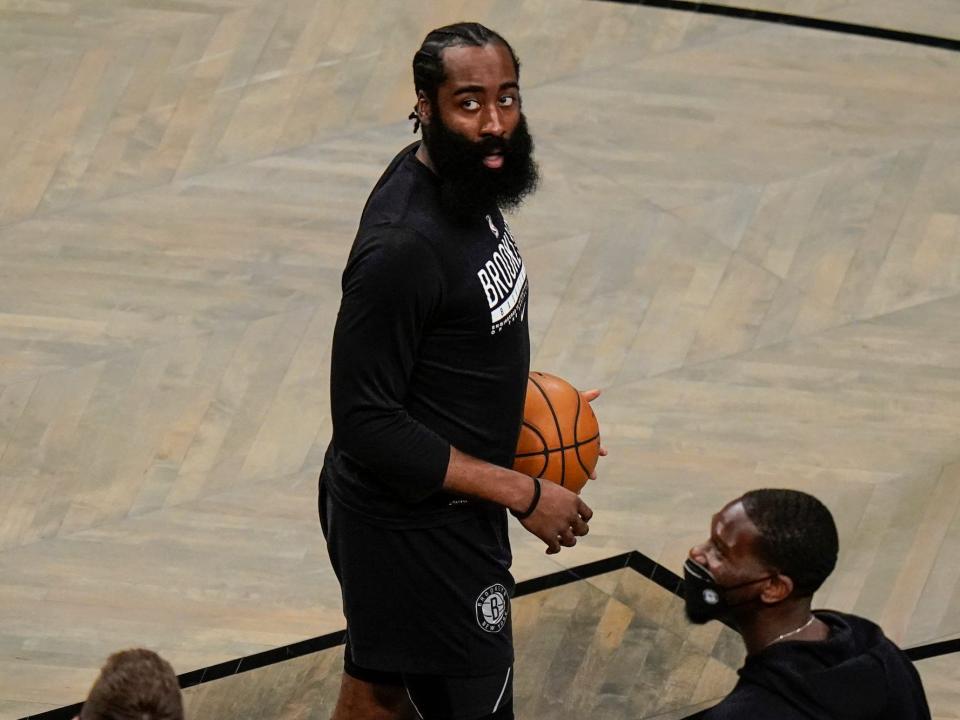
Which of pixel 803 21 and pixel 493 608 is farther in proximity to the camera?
pixel 803 21

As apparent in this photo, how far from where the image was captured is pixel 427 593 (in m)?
3.33

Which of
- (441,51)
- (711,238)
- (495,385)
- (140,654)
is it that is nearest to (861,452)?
(711,238)

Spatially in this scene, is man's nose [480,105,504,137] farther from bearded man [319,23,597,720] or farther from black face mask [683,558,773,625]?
black face mask [683,558,773,625]

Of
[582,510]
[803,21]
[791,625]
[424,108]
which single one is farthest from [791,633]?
[803,21]

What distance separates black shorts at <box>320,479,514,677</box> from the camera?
3318 millimetres

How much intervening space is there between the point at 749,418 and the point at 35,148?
9.76 feet

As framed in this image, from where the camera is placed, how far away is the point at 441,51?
3123 millimetres

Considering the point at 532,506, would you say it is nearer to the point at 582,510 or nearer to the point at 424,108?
the point at 582,510

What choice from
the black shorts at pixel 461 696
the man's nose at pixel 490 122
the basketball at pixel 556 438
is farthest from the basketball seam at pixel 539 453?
the man's nose at pixel 490 122

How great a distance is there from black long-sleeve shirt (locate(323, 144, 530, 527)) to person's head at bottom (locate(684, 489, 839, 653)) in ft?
1.87

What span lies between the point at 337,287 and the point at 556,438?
229 cm

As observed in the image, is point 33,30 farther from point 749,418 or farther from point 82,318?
point 749,418

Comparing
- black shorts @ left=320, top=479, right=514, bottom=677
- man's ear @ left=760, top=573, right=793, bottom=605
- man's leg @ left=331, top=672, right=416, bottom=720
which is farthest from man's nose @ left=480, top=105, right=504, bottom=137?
man's leg @ left=331, top=672, right=416, bottom=720

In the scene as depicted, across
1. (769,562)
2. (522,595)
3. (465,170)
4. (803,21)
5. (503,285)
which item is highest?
(465,170)
